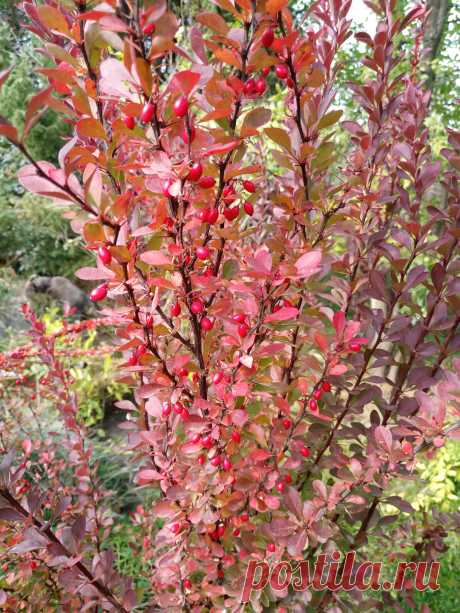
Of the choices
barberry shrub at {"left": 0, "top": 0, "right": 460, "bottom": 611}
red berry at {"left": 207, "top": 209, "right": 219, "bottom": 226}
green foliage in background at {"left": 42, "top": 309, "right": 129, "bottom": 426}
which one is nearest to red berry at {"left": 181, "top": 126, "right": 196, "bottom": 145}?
barberry shrub at {"left": 0, "top": 0, "right": 460, "bottom": 611}

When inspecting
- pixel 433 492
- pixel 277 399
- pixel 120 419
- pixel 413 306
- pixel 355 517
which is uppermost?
pixel 413 306

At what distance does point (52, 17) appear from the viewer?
2.21 ft

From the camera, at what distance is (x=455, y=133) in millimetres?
1079

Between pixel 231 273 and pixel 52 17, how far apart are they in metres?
0.51

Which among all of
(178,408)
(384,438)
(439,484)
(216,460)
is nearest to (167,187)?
(178,408)

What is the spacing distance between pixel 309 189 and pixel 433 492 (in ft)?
8.41

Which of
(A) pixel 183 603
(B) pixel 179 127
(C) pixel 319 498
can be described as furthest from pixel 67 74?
(A) pixel 183 603

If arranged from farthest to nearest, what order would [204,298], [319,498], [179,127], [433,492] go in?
[433,492] → [319,498] → [204,298] → [179,127]

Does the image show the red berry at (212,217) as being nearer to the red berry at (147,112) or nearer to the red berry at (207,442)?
the red berry at (147,112)

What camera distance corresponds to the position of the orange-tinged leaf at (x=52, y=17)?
0.66 meters

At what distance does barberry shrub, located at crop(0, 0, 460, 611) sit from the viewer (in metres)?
0.69

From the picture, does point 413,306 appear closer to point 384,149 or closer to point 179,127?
point 384,149

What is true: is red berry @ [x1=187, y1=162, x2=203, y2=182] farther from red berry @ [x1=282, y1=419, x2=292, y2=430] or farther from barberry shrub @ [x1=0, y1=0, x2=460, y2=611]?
red berry @ [x1=282, y1=419, x2=292, y2=430]

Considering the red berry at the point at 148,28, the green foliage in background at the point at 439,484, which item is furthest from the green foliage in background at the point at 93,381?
the red berry at the point at 148,28
